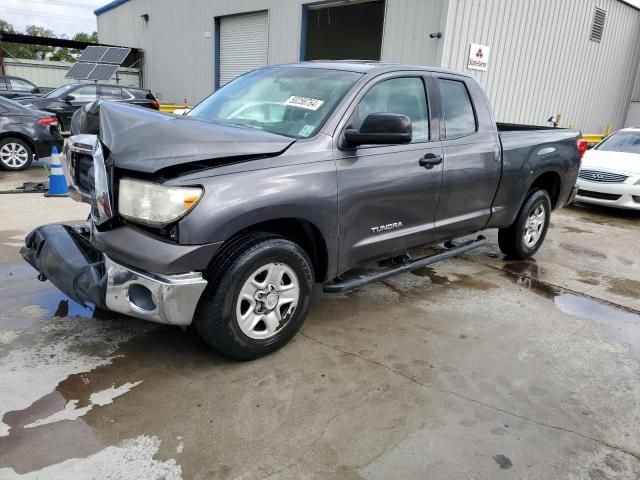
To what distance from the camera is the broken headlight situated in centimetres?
269

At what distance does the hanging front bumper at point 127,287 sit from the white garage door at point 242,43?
12512mm

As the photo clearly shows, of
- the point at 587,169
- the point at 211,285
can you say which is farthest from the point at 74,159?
the point at 587,169

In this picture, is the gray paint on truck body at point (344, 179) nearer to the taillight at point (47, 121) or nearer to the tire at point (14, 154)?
the taillight at point (47, 121)

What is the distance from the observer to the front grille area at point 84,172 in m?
3.30

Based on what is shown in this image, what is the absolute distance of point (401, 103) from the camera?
395cm

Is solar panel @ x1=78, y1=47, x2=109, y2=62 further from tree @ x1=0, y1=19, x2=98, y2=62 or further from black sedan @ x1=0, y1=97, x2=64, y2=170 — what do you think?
tree @ x1=0, y1=19, x2=98, y2=62

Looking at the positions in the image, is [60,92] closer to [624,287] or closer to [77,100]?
[77,100]

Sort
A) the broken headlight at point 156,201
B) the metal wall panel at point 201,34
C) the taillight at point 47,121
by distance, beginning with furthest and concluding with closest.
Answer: the metal wall panel at point 201,34 < the taillight at point 47,121 < the broken headlight at point 156,201

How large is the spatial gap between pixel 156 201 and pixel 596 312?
12.6ft

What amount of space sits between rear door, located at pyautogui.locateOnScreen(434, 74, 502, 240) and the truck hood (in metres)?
1.74

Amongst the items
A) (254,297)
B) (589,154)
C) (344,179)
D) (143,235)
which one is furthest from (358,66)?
(589,154)

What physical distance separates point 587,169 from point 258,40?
384 inches

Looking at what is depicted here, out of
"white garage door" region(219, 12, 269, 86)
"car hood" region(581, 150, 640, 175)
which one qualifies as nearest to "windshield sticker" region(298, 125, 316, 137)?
"car hood" region(581, 150, 640, 175)

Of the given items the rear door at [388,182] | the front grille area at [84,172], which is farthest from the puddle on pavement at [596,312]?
the front grille area at [84,172]
